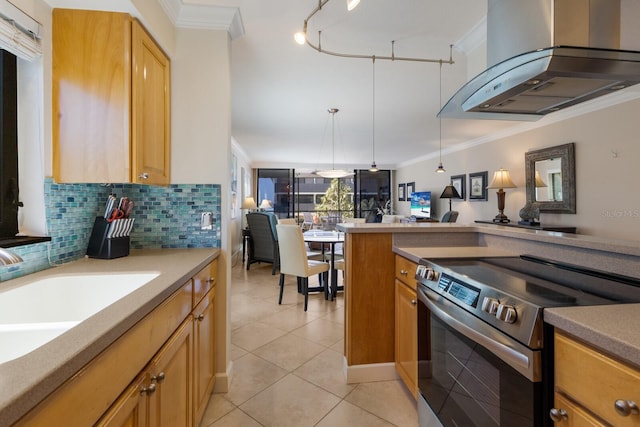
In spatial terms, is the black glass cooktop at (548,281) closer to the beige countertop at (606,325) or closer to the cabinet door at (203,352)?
the beige countertop at (606,325)

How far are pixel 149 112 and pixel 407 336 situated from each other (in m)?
1.94

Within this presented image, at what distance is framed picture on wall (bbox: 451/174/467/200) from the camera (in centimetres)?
628

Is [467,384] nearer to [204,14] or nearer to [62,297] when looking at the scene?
[62,297]

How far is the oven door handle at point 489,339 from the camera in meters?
0.86

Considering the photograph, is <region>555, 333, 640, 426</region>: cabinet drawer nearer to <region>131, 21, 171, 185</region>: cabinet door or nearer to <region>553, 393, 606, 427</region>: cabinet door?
<region>553, 393, 606, 427</region>: cabinet door

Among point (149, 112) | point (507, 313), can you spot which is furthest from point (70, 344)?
point (149, 112)

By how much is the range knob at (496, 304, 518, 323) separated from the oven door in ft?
0.20

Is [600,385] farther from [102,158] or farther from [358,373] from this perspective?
[102,158]

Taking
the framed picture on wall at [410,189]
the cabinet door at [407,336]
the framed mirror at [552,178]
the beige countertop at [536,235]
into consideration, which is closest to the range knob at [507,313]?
the beige countertop at [536,235]

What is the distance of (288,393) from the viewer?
6.24 ft

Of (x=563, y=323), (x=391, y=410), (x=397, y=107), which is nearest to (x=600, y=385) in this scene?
(x=563, y=323)

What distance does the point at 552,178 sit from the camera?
13.7 feet

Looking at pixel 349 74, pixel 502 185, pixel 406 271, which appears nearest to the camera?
pixel 406 271

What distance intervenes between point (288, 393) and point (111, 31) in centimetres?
220
